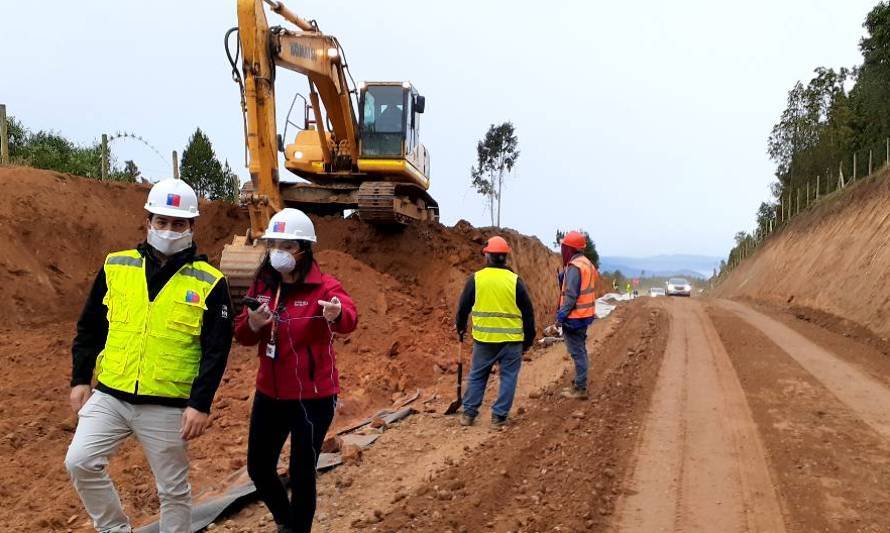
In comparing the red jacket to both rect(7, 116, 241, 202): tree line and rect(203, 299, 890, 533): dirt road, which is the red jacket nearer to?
rect(203, 299, 890, 533): dirt road

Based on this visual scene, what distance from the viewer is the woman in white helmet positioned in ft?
13.3

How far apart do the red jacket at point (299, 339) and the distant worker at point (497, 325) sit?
3.53 meters

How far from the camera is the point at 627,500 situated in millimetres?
5227

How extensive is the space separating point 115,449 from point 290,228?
150cm

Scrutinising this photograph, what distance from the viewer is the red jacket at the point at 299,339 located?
4.04 m

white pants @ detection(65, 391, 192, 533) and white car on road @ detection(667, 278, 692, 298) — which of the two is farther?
white car on road @ detection(667, 278, 692, 298)

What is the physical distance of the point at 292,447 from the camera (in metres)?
4.11

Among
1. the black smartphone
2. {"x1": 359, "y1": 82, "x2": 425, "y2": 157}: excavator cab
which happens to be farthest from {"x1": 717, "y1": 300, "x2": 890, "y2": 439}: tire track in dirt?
{"x1": 359, "y1": 82, "x2": 425, "y2": 157}: excavator cab

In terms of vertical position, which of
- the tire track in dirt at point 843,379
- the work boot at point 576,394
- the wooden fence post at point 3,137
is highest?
the wooden fence post at point 3,137

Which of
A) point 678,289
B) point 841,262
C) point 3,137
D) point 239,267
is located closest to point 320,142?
point 239,267

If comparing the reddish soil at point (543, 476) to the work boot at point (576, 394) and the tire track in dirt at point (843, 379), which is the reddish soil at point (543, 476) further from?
the tire track in dirt at point (843, 379)

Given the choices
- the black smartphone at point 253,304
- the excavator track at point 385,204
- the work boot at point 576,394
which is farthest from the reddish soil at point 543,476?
the excavator track at point 385,204

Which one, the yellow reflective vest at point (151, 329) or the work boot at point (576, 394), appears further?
the work boot at point (576, 394)

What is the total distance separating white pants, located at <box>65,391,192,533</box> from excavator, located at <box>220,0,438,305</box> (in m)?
6.78
